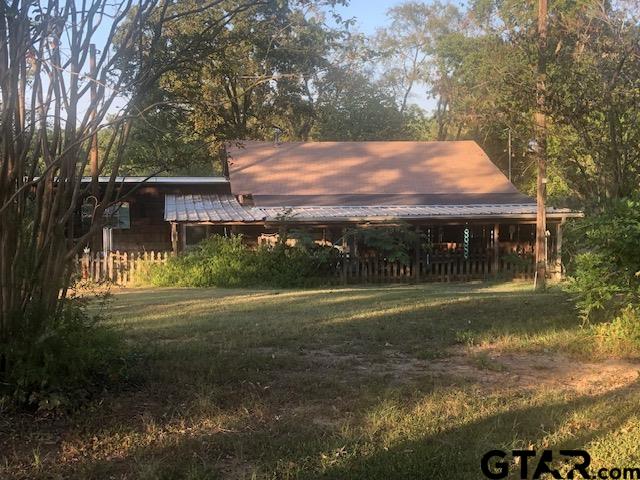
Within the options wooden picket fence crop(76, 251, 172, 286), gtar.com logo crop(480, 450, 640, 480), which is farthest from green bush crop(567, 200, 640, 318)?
wooden picket fence crop(76, 251, 172, 286)

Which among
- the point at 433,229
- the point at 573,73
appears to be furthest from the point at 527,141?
the point at 433,229

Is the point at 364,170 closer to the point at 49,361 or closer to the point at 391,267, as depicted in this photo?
the point at 391,267

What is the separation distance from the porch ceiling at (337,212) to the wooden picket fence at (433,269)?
1.48 meters

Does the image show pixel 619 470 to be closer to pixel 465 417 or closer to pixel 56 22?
pixel 465 417

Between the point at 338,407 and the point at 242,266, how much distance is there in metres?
13.9

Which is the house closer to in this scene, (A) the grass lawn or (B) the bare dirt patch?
(A) the grass lawn

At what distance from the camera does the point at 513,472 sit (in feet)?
12.5

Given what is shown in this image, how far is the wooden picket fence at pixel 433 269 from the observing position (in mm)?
20172

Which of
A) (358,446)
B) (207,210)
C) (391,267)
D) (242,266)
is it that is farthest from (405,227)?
(358,446)

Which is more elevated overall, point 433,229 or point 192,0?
point 192,0

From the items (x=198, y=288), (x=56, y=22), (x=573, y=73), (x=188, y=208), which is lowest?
(x=198, y=288)

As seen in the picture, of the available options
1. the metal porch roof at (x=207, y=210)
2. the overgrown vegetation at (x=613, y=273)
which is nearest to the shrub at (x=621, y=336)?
the overgrown vegetation at (x=613, y=273)

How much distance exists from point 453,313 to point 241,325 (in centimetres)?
316

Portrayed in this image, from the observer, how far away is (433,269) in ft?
69.1
